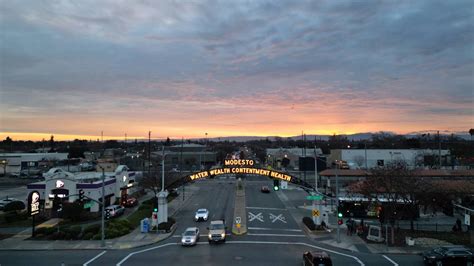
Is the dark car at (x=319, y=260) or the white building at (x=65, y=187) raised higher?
the white building at (x=65, y=187)

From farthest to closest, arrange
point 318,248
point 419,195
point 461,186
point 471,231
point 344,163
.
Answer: point 344,163, point 461,186, point 419,195, point 471,231, point 318,248

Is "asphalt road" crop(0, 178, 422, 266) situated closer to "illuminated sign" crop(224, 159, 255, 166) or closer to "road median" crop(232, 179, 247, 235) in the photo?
"road median" crop(232, 179, 247, 235)

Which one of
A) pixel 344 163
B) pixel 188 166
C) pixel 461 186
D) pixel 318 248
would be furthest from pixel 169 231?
pixel 188 166

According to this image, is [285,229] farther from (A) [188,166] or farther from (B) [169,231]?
(A) [188,166]

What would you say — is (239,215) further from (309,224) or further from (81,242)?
(81,242)

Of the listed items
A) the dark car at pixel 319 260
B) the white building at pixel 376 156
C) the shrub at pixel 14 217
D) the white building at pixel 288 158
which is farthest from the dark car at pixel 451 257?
the white building at pixel 288 158

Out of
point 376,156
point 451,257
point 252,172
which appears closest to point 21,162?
point 252,172

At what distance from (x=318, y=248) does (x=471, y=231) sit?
47.8ft

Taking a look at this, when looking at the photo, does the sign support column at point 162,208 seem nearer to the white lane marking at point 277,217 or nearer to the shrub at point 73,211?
the shrub at point 73,211

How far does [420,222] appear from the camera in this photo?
39.6 m

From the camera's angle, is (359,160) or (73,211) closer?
(73,211)

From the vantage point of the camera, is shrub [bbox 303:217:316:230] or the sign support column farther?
the sign support column

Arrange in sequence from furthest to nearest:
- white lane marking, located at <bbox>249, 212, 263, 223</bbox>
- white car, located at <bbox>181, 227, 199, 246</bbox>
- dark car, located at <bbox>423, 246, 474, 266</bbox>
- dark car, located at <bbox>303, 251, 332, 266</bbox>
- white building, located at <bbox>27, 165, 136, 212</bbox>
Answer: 1. white building, located at <bbox>27, 165, 136, 212</bbox>
2. white lane marking, located at <bbox>249, 212, 263, 223</bbox>
3. white car, located at <bbox>181, 227, 199, 246</bbox>
4. dark car, located at <bbox>423, 246, 474, 266</bbox>
5. dark car, located at <bbox>303, 251, 332, 266</bbox>

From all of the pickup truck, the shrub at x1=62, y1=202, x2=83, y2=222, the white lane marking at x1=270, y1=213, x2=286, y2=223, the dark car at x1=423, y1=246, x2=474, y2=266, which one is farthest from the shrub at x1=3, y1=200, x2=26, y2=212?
the dark car at x1=423, y1=246, x2=474, y2=266
